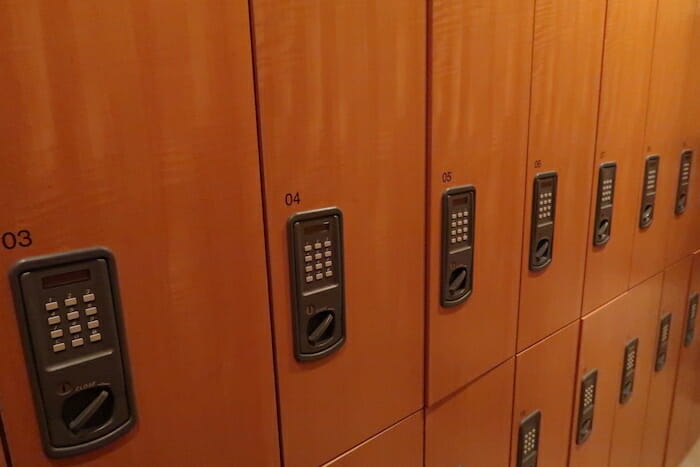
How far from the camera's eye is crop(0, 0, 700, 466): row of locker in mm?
627

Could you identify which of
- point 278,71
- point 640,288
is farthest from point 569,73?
point 640,288

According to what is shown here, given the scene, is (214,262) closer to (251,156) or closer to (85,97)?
(251,156)

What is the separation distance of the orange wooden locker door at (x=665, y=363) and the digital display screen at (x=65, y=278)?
7.77ft

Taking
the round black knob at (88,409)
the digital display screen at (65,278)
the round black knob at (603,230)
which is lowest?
the round black knob at (603,230)

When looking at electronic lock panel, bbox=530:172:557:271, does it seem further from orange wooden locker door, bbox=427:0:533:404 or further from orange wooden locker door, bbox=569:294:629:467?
orange wooden locker door, bbox=569:294:629:467

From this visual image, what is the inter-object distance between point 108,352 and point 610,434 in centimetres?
212

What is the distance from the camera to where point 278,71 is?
79 cm

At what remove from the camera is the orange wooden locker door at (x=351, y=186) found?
82 cm

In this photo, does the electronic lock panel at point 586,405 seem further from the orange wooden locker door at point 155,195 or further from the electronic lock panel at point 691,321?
the orange wooden locker door at point 155,195

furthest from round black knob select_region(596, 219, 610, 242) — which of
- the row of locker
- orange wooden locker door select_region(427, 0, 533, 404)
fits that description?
orange wooden locker door select_region(427, 0, 533, 404)

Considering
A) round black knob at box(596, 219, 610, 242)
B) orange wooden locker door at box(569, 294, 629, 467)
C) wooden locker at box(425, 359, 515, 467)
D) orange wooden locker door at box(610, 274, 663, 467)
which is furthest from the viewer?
orange wooden locker door at box(610, 274, 663, 467)

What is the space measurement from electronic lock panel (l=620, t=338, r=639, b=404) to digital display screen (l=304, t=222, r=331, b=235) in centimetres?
172

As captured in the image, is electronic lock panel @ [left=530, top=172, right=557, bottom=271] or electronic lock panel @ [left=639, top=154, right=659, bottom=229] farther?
electronic lock panel @ [left=639, top=154, right=659, bottom=229]

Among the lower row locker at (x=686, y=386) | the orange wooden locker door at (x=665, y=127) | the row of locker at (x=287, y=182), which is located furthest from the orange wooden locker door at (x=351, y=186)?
the lower row locker at (x=686, y=386)
